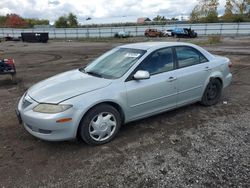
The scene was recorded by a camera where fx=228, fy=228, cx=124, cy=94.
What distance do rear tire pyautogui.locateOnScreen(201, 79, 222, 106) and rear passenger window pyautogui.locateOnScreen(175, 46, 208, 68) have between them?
58 centimetres

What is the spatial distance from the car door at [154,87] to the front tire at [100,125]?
31 centimetres

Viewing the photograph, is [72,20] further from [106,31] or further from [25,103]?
[25,103]

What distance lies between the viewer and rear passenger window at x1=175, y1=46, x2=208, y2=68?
4.30 meters

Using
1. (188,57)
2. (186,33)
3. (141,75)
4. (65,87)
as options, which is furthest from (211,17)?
(65,87)

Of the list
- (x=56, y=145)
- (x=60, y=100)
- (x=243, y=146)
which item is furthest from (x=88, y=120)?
(x=243, y=146)

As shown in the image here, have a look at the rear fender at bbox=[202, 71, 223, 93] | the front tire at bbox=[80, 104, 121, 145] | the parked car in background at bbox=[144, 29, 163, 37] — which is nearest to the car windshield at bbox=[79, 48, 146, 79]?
the front tire at bbox=[80, 104, 121, 145]

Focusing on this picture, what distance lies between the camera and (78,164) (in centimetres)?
303

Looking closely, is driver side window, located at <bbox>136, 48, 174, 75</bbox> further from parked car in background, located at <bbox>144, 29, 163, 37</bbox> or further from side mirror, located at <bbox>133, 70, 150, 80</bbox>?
parked car in background, located at <bbox>144, 29, 163, 37</bbox>

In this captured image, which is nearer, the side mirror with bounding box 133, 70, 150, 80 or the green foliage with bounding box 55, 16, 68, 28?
the side mirror with bounding box 133, 70, 150, 80

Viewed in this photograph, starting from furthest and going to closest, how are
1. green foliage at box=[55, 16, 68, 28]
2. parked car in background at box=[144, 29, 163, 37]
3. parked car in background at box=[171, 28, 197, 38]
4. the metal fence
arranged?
green foliage at box=[55, 16, 68, 28], the metal fence, parked car in background at box=[144, 29, 163, 37], parked car in background at box=[171, 28, 197, 38]

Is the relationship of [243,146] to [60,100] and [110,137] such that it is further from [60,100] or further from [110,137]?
[60,100]

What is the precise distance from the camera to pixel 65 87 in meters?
3.46

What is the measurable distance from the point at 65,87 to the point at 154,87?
1.45 meters

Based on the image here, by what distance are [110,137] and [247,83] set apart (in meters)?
5.34
